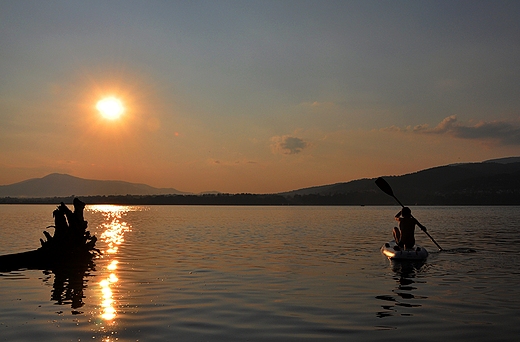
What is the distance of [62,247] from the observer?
96.3ft

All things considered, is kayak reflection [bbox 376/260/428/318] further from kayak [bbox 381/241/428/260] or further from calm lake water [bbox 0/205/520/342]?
kayak [bbox 381/241/428/260]

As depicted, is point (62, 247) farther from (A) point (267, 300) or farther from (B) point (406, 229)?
(B) point (406, 229)

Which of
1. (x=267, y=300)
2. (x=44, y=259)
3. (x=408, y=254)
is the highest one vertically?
(x=408, y=254)

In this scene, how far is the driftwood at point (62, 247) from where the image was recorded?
2760 cm

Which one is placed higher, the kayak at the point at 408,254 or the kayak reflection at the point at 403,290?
the kayak at the point at 408,254

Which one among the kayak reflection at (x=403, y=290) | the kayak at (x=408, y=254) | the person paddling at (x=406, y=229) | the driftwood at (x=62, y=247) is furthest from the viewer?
the person paddling at (x=406, y=229)

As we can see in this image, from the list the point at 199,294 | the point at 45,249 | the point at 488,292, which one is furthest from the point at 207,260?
the point at 488,292

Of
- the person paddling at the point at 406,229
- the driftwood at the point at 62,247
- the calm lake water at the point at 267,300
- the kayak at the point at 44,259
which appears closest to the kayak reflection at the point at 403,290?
the calm lake water at the point at 267,300

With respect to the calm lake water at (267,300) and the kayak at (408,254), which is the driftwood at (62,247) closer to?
the calm lake water at (267,300)

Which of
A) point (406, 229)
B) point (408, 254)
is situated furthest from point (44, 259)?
point (406, 229)

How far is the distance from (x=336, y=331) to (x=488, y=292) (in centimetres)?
888

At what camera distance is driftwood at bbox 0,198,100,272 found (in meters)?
27.6

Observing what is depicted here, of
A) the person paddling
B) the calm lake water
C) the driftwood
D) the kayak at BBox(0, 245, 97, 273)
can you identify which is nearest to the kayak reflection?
the calm lake water

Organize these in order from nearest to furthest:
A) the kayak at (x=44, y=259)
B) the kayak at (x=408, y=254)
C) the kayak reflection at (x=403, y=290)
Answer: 1. the kayak reflection at (x=403, y=290)
2. the kayak at (x=44, y=259)
3. the kayak at (x=408, y=254)
